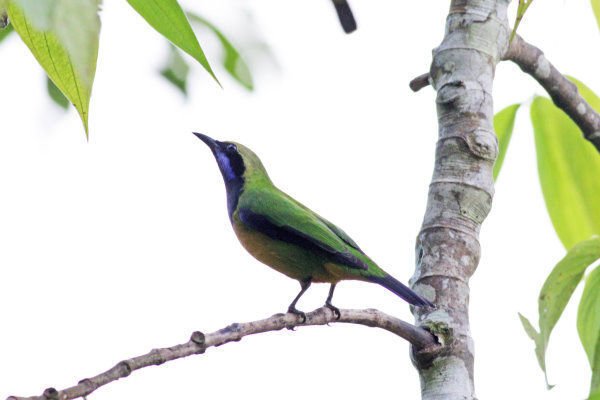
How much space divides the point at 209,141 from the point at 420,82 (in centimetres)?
180

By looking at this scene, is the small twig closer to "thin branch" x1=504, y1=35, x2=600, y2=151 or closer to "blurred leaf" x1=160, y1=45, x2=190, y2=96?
"thin branch" x1=504, y1=35, x2=600, y2=151

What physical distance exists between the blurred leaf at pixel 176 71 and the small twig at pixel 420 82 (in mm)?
1000

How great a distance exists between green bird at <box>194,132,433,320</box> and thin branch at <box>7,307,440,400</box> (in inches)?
26.1

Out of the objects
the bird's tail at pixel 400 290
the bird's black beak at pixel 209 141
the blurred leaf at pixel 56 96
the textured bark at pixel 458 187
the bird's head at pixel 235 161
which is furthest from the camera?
the bird's black beak at pixel 209 141

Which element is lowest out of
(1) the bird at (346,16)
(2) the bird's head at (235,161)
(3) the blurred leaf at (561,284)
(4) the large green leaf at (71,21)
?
(4) the large green leaf at (71,21)

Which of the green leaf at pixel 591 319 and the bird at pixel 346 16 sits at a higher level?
the bird at pixel 346 16

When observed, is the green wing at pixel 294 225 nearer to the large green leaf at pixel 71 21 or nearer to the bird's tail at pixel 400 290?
the bird's tail at pixel 400 290

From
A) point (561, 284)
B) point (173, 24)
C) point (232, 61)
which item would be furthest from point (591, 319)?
point (173, 24)

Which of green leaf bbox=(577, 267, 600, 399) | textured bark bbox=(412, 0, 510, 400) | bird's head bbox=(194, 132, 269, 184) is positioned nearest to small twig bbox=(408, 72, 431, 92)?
textured bark bbox=(412, 0, 510, 400)

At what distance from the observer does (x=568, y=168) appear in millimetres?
4617

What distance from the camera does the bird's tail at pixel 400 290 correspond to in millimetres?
3042

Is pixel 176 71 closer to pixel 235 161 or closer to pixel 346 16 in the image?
pixel 346 16

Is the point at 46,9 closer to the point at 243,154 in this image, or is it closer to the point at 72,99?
the point at 72,99

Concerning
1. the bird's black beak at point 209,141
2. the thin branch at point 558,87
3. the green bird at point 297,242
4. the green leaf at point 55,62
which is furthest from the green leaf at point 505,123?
the green leaf at point 55,62
